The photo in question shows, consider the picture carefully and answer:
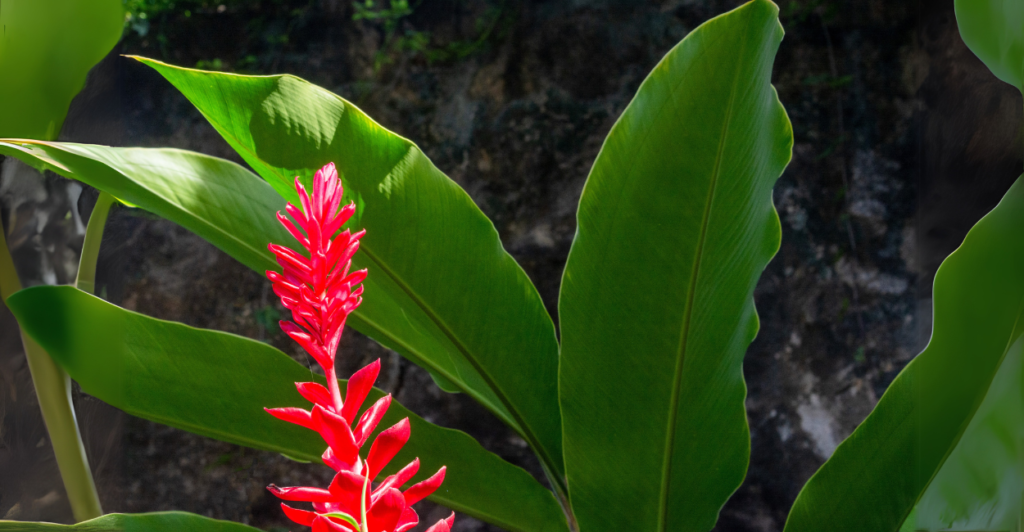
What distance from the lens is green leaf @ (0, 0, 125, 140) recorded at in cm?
53

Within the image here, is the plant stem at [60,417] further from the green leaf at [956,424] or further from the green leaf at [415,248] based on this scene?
the green leaf at [956,424]

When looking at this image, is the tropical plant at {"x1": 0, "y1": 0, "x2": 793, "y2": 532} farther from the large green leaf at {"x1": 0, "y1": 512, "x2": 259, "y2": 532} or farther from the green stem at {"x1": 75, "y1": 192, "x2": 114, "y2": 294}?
the green stem at {"x1": 75, "y1": 192, "x2": 114, "y2": 294}

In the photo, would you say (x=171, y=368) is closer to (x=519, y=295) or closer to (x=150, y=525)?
(x=150, y=525)

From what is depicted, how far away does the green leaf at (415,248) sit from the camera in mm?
391

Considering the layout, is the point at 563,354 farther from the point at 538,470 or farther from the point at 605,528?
the point at 538,470

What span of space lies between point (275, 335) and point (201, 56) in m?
0.36

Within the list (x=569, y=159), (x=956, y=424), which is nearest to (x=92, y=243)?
(x=569, y=159)

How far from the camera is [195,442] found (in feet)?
2.27

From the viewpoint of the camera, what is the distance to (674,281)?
40 centimetres

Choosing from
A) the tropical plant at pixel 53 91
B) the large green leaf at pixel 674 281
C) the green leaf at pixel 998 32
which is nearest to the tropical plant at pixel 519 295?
the large green leaf at pixel 674 281

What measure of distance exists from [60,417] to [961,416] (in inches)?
32.0

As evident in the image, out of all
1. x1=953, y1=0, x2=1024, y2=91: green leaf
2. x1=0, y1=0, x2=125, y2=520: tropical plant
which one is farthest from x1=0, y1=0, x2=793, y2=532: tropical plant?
x1=953, y1=0, x2=1024, y2=91: green leaf

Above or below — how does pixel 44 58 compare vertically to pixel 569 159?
above

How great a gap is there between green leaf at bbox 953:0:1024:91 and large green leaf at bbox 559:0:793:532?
8.5 inches
